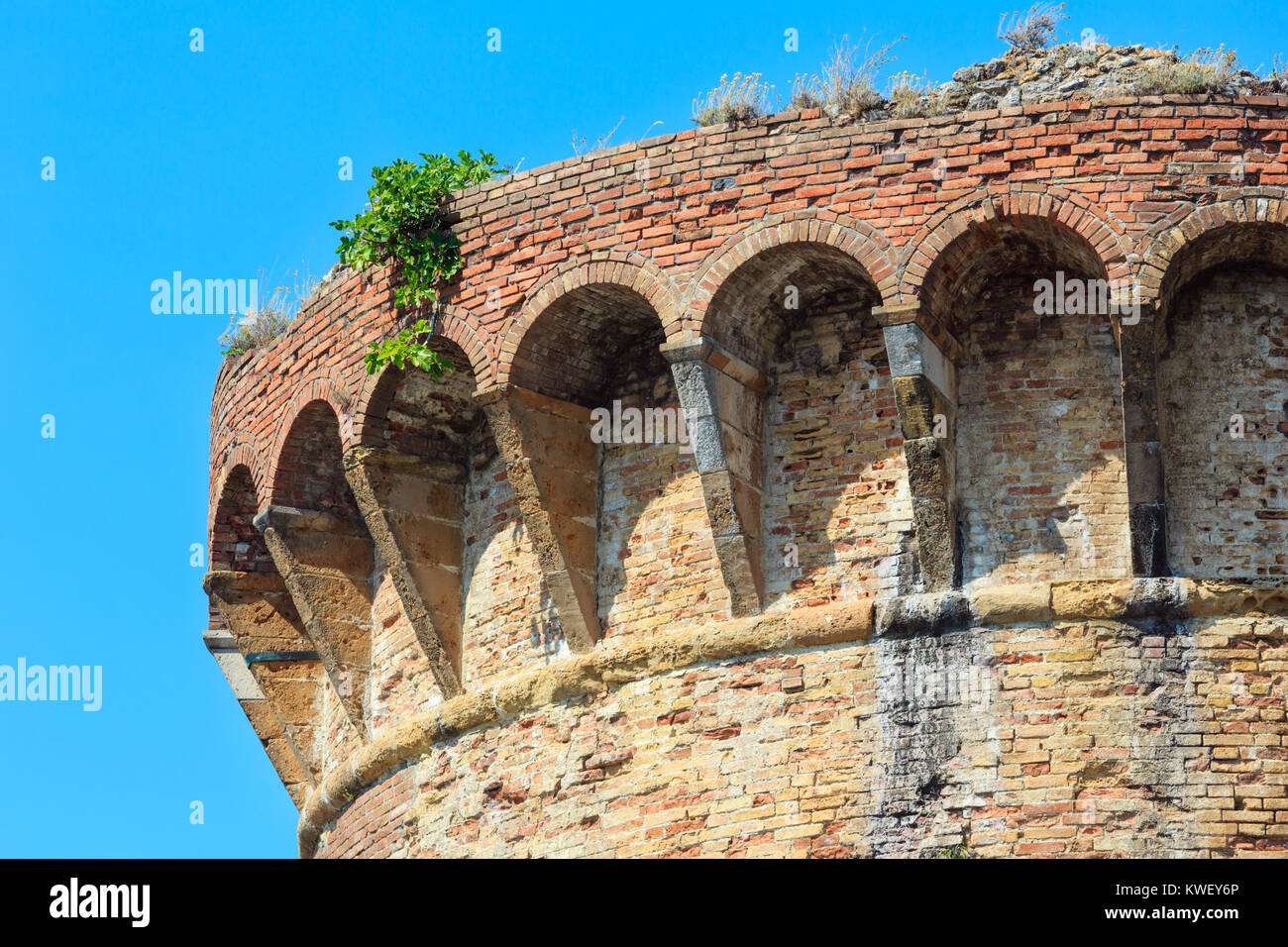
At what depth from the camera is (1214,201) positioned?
12727mm

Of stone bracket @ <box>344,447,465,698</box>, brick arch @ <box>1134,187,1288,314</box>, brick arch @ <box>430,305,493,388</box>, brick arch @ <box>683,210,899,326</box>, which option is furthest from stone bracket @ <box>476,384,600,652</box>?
brick arch @ <box>1134,187,1288,314</box>

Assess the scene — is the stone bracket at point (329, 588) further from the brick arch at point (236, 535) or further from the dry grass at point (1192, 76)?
the dry grass at point (1192, 76)

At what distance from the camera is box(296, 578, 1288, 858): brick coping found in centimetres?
1255

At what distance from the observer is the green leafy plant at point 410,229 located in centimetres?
1446

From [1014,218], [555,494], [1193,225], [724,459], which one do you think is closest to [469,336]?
[555,494]

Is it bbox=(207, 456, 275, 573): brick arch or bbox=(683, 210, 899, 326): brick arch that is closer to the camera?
bbox=(683, 210, 899, 326): brick arch

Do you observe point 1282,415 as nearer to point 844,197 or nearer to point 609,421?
point 844,197

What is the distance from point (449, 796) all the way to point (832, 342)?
152 inches

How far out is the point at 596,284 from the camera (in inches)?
540

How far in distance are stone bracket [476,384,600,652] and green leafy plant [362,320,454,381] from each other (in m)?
0.49

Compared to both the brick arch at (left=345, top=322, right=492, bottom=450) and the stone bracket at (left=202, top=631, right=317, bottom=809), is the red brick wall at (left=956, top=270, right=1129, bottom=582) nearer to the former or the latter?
the brick arch at (left=345, top=322, right=492, bottom=450)

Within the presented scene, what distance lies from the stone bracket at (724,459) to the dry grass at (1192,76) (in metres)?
2.97

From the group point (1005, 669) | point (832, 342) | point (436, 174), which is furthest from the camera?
point (436, 174)
